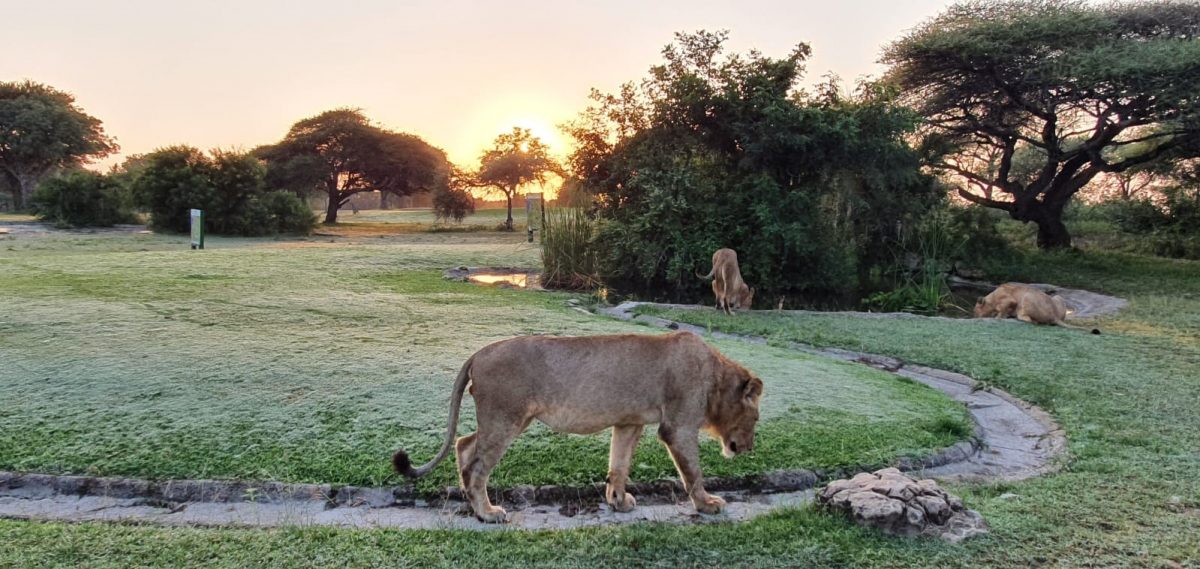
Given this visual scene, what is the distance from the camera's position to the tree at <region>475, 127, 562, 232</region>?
44125 mm

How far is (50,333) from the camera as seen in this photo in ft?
23.9

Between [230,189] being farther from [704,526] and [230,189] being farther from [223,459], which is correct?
[704,526]

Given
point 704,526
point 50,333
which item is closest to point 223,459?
point 704,526

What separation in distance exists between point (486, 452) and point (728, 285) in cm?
881

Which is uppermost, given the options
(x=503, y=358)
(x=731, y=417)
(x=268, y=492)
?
(x=503, y=358)

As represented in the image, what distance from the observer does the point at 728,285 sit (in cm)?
1205

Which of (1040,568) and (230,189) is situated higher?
(230,189)

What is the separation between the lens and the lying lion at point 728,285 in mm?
12047

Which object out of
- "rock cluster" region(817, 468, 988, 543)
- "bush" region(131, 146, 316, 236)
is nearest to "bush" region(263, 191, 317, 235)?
"bush" region(131, 146, 316, 236)

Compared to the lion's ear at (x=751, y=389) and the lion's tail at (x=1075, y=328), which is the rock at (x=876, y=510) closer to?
the lion's ear at (x=751, y=389)

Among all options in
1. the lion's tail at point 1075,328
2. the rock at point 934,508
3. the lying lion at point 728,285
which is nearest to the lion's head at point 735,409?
the rock at point 934,508

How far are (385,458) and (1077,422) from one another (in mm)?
5335

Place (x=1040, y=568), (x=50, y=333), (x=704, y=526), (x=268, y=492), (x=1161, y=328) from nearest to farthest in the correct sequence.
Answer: (x=1040, y=568), (x=704, y=526), (x=268, y=492), (x=50, y=333), (x=1161, y=328)

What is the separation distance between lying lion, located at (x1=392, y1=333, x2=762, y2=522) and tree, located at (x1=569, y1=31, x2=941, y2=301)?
1085cm
